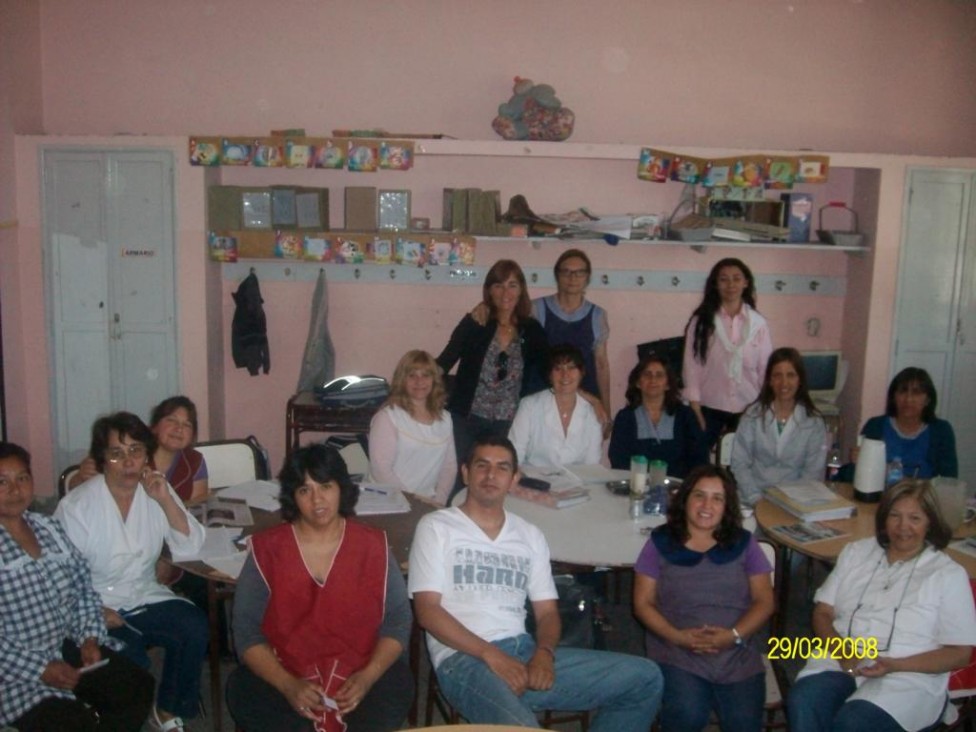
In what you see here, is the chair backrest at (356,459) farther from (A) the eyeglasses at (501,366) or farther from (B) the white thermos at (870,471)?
(B) the white thermos at (870,471)

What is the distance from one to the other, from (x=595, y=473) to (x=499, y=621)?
133cm

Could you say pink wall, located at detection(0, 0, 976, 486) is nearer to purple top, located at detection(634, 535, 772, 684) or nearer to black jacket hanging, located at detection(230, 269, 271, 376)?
black jacket hanging, located at detection(230, 269, 271, 376)

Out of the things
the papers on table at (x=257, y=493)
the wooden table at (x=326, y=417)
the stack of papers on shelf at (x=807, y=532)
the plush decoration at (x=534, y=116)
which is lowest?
the wooden table at (x=326, y=417)

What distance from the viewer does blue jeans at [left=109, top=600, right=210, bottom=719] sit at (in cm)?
300

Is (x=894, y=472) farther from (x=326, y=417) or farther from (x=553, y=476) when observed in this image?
(x=326, y=417)

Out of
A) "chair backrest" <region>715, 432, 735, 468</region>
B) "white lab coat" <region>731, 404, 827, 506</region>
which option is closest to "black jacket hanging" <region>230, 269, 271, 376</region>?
"chair backrest" <region>715, 432, 735, 468</region>

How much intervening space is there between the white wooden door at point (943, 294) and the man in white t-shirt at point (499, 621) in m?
3.54

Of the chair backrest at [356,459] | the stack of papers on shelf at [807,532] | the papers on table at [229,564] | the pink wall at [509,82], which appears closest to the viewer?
the papers on table at [229,564]

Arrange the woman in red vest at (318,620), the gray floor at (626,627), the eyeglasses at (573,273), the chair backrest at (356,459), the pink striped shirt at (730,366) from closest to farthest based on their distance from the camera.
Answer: the woman in red vest at (318,620) < the gray floor at (626,627) < the eyeglasses at (573,273) < the pink striped shirt at (730,366) < the chair backrest at (356,459)

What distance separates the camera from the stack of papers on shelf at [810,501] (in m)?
3.43

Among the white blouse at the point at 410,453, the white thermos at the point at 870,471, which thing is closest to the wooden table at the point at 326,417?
the white blouse at the point at 410,453

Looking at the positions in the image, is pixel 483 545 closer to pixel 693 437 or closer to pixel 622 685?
pixel 622 685

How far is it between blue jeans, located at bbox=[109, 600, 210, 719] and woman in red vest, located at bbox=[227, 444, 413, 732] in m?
0.47

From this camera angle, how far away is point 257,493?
11.9 ft
